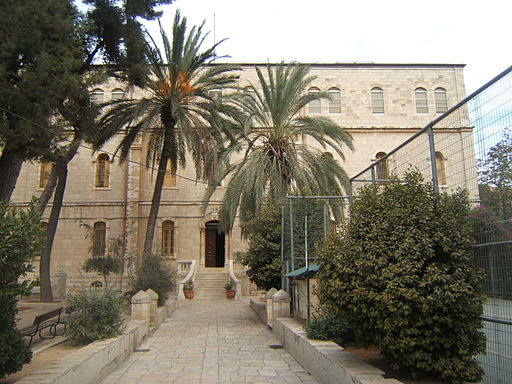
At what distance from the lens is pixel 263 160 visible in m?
16.8

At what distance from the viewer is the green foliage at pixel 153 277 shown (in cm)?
1512

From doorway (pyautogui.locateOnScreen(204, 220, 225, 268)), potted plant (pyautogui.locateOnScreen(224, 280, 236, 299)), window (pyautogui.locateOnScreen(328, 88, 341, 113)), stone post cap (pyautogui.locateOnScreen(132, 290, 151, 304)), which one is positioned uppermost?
window (pyautogui.locateOnScreen(328, 88, 341, 113))

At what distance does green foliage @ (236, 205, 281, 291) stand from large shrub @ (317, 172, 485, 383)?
29.1ft

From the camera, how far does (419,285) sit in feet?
16.4

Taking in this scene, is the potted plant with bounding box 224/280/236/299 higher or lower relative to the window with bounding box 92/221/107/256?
lower

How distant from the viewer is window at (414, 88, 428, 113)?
30.3 m

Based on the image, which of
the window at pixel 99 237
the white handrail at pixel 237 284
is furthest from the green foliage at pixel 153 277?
the window at pixel 99 237

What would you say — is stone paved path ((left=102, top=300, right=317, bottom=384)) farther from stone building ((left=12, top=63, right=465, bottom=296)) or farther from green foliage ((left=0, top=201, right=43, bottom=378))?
stone building ((left=12, top=63, right=465, bottom=296))

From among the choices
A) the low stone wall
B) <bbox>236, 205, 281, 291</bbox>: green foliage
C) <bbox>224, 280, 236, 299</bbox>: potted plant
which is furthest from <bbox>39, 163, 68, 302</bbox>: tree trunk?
the low stone wall

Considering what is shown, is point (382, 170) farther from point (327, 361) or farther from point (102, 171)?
point (102, 171)

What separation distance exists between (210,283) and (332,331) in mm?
18964

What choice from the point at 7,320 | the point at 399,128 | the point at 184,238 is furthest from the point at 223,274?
the point at 7,320

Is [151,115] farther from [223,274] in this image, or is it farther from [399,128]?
[399,128]

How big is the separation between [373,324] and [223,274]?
22.3 meters
